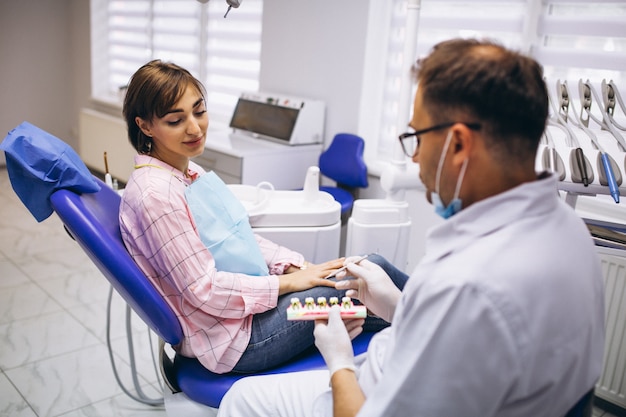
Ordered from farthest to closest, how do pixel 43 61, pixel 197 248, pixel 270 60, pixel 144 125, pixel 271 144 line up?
pixel 43 61 → pixel 270 60 → pixel 271 144 → pixel 144 125 → pixel 197 248

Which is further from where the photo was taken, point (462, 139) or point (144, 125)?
point (144, 125)

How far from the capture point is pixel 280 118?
3262 mm

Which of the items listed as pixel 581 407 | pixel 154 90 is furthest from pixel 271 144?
pixel 581 407

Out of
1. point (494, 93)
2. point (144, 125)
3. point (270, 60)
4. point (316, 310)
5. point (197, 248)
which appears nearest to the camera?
point (494, 93)

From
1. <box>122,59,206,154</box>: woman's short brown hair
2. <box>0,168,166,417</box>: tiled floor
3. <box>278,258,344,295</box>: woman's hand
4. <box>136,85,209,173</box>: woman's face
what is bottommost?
<box>0,168,166,417</box>: tiled floor

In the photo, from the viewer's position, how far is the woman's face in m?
1.46

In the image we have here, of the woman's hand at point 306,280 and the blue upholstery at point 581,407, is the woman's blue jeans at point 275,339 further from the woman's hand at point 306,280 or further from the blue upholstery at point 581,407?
the blue upholstery at point 581,407

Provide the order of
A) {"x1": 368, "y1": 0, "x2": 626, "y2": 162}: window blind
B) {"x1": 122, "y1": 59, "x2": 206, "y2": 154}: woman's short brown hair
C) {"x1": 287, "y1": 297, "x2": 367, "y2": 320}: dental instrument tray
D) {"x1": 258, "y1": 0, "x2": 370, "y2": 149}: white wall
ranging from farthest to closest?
{"x1": 258, "y1": 0, "x2": 370, "y2": 149}: white wall < {"x1": 368, "y1": 0, "x2": 626, "y2": 162}: window blind < {"x1": 122, "y1": 59, "x2": 206, "y2": 154}: woman's short brown hair < {"x1": 287, "y1": 297, "x2": 367, "y2": 320}: dental instrument tray

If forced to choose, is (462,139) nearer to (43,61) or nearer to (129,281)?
(129,281)

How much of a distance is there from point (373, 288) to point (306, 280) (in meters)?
0.25

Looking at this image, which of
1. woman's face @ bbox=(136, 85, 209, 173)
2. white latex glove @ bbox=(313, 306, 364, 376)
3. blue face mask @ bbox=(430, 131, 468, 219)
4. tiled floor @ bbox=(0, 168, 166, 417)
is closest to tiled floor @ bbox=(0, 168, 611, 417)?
tiled floor @ bbox=(0, 168, 166, 417)

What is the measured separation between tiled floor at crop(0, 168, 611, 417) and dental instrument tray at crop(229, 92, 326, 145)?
48.6 inches

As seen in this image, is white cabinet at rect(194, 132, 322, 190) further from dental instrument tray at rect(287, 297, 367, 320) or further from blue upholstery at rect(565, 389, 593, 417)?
blue upholstery at rect(565, 389, 593, 417)

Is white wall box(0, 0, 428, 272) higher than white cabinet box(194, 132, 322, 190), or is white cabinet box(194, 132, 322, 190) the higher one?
white wall box(0, 0, 428, 272)
